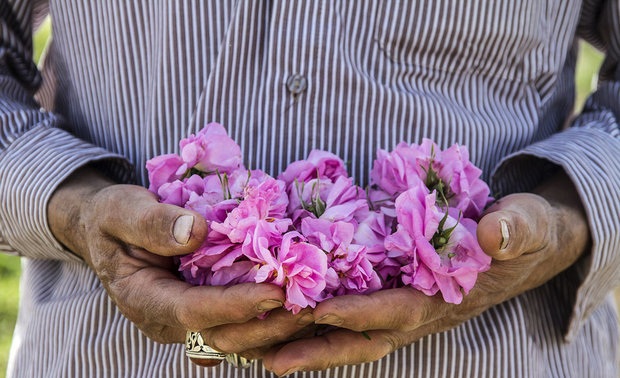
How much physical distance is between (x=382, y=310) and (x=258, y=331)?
177mm

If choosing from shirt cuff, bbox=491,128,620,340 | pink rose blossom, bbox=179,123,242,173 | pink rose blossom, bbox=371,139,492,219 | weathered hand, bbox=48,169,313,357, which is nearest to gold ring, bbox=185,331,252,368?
weathered hand, bbox=48,169,313,357

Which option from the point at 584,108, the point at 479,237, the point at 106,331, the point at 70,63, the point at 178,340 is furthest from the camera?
the point at 584,108

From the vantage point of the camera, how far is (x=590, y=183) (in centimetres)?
146

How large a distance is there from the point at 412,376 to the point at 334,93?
1.64 feet

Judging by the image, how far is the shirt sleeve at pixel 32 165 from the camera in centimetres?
144

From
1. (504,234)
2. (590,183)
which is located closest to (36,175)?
(504,234)

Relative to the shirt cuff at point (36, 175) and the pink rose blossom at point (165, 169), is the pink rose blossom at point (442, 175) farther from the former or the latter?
the shirt cuff at point (36, 175)

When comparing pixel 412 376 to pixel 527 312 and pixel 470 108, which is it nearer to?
pixel 527 312

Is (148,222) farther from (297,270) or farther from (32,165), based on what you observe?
(32,165)

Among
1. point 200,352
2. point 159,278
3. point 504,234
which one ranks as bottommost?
point 200,352

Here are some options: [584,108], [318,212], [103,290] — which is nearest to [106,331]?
[103,290]

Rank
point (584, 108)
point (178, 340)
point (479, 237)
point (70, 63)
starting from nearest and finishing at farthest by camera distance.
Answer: point (479, 237) < point (178, 340) < point (70, 63) < point (584, 108)

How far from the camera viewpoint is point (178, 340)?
132 centimetres

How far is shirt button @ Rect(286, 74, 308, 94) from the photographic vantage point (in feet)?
4.76
